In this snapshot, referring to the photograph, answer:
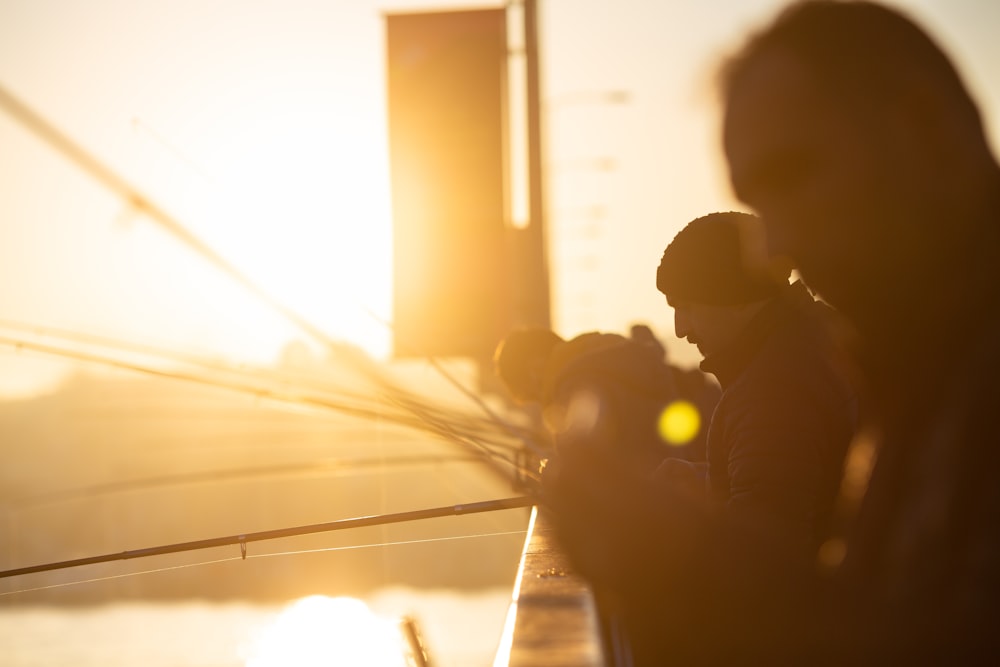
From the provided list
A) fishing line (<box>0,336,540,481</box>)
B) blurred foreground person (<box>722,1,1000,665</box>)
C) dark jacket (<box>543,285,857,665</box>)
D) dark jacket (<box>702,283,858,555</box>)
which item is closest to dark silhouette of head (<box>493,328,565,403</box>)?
fishing line (<box>0,336,540,481</box>)

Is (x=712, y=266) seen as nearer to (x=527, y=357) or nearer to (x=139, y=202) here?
(x=139, y=202)

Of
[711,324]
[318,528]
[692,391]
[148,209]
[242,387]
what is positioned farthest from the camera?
[692,391]

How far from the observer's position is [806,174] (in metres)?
1.01

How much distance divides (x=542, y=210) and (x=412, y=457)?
6875 mm

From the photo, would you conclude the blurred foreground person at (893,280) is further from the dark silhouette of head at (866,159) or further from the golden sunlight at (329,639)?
the golden sunlight at (329,639)

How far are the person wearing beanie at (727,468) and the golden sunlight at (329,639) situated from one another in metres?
1.14

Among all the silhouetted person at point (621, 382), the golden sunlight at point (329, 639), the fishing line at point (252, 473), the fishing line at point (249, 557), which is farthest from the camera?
the fishing line at point (252, 473)

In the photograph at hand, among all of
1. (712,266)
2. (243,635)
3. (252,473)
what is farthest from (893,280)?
(252,473)

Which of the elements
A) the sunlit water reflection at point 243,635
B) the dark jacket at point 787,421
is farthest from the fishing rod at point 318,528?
the dark jacket at point 787,421

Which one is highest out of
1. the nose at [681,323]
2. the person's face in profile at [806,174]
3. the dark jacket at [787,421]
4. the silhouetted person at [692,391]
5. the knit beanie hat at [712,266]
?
the person's face in profile at [806,174]

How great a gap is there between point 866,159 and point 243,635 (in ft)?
15.4

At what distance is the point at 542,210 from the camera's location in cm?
1451

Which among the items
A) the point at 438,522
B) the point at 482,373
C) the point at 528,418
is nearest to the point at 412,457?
the point at 438,522

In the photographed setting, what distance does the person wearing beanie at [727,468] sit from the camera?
100 cm
